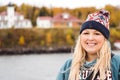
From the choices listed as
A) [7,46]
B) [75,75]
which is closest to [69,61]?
[75,75]

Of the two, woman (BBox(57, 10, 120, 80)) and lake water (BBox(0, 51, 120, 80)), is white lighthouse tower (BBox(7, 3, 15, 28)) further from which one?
woman (BBox(57, 10, 120, 80))

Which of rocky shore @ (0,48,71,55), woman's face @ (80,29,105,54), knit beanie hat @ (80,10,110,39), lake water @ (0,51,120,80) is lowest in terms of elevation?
rocky shore @ (0,48,71,55)

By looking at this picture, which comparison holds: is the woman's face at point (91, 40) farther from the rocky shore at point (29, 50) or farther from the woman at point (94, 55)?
the rocky shore at point (29, 50)

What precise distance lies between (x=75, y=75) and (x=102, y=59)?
0.26 feet

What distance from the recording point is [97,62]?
1234mm

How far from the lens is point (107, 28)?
1274 mm

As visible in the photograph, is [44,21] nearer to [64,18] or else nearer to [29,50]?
[64,18]

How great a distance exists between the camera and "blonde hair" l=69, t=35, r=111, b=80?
48.3 inches

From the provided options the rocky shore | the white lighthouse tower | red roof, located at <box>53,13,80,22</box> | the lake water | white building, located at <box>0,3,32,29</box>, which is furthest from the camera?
red roof, located at <box>53,13,80,22</box>

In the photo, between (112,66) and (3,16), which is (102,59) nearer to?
(112,66)

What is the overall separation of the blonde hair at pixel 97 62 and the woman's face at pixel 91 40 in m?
0.01

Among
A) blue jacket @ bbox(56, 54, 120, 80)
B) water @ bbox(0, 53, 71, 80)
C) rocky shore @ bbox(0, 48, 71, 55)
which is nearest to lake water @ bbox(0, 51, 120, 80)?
water @ bbox(0, 53, 71, 80)

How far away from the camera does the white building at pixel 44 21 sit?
40531 mm

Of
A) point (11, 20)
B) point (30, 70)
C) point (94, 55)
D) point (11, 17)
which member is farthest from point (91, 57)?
point (11, 20)
